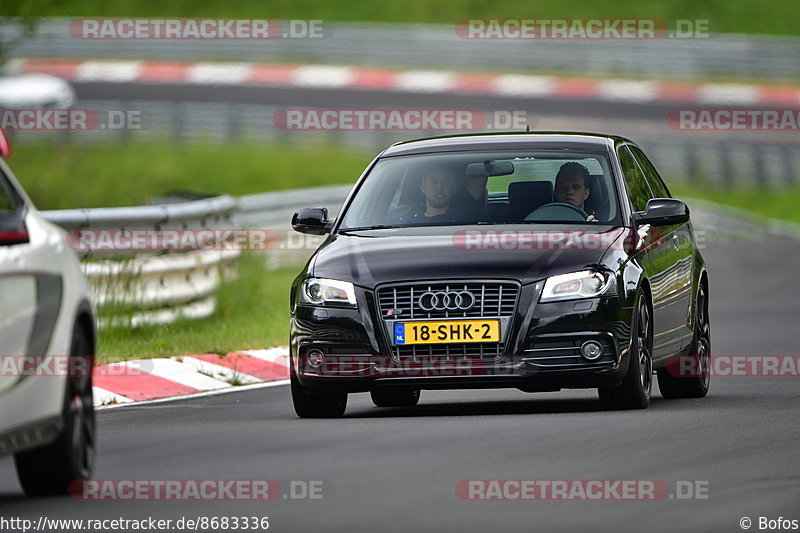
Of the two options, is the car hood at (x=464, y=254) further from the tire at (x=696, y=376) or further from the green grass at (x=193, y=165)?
the green grass at (x=193, y=165)

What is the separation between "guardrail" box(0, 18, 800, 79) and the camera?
4309 centimetres

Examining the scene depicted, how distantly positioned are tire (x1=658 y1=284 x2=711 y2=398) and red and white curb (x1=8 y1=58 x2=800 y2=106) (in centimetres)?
2741

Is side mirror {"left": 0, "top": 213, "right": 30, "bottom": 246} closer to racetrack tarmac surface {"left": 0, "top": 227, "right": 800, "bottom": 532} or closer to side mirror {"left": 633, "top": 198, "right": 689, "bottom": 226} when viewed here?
racetrack tarmac surface {"left": 0, "top": 227, "right": 800, "bottom": 532}

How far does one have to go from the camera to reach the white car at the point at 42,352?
7930 millimetres

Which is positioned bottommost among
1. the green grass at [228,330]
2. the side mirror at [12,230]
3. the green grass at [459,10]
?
the green grass at [459,10]

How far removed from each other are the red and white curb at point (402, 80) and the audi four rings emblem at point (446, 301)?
30.2m

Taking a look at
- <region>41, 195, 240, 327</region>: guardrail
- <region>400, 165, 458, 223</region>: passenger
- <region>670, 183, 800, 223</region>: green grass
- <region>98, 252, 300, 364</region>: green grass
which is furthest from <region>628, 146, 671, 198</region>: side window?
<region>670, 183, 800, 223</region>: green grass

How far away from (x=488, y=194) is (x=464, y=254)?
110 centimetres

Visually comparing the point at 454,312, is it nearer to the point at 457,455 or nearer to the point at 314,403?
the point at 314,403

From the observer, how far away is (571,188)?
12.6 m

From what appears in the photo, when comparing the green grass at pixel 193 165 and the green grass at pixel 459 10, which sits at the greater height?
the green grass at pixel 193 165

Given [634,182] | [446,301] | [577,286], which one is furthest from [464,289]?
[634,182]

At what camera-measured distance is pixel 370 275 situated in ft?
38.0

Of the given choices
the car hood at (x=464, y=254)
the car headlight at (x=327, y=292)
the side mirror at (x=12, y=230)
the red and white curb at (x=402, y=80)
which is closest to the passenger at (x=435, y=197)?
the car hood at (x=464, y=254)
